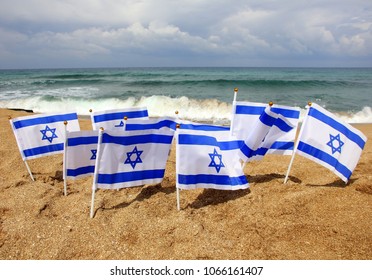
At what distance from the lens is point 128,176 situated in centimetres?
460

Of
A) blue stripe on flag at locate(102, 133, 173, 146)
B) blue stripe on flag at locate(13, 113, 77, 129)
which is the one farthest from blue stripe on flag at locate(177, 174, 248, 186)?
blue stripe on flag at locate(13, 113, 77, 129)

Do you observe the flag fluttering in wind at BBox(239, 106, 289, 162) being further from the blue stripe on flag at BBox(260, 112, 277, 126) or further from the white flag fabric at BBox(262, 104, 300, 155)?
the white flag fabric at BBox(262, 104, 300, 155)

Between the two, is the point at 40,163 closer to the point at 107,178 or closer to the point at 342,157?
the point at 107,178

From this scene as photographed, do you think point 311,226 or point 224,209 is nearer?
point 311,226

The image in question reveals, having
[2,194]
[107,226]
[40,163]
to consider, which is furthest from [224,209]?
[40,163]

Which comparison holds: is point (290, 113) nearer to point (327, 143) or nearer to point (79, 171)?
point (327, 143)

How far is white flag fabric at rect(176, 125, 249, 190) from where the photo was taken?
4.52m

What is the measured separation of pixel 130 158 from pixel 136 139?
1.07 ft

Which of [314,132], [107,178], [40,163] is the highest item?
[314,132]
